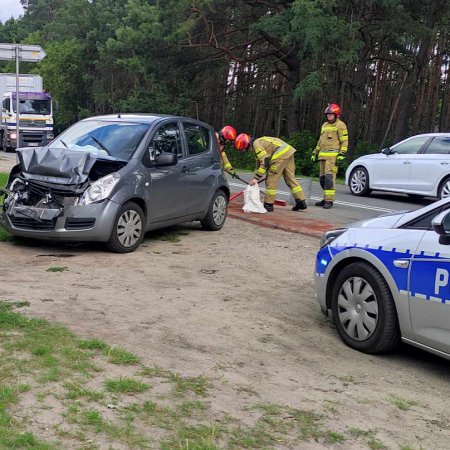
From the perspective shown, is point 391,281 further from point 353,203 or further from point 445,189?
point 445,189

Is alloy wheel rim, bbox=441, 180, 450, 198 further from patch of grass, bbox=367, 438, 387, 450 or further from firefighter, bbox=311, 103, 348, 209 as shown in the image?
patch of grass, bbox=367, 438, 387, 450

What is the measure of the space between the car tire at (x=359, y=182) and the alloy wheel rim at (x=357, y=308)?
11.3 m

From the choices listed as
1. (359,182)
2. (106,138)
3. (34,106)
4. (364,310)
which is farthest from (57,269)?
(34,106)

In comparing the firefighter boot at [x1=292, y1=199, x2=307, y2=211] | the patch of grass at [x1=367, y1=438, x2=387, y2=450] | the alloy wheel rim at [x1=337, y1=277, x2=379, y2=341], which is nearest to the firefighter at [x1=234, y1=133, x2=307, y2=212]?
the firefighter boot at [x1=292, y1=199, x2=307, y2=211]

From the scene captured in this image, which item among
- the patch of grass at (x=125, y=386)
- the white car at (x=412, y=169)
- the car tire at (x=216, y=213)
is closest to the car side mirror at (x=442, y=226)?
the patch of grass at (x=125, y=386)

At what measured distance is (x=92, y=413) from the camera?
3314 millimetres

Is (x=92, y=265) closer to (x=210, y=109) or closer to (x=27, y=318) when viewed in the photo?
(x=27, y=318)

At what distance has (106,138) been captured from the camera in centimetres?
830

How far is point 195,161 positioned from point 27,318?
15.7 feet

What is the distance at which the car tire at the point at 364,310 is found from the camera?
469cm

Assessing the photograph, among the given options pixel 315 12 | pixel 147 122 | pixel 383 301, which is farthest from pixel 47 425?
pixel 315 12

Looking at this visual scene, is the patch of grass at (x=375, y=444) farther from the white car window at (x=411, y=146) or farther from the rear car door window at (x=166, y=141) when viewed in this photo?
the white car window at (x=411, y=146)

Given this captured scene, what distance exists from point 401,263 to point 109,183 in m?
3.97

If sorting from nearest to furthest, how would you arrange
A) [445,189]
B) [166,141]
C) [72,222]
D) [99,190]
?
1. [72,222]
2. [99,190]
3. [166,141]
4. [445,189]
